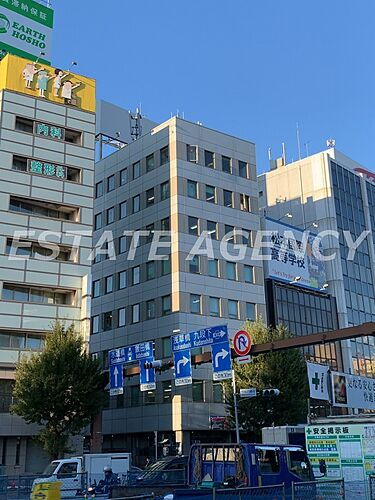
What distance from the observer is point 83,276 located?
136ft

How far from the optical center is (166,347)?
162ft

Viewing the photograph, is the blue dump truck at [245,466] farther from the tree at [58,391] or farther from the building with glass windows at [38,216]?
the building with glass windows at [38,216]

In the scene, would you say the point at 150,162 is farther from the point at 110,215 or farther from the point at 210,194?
the point at 110,215

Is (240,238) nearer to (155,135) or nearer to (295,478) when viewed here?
(155,135)

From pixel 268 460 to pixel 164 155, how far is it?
39.8 m

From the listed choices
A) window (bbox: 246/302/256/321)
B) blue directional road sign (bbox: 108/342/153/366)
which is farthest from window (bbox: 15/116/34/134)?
window (bbox: 246/302/256/321)

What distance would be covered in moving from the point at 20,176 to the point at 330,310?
38.6 m

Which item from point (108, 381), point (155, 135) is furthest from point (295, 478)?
point (155, 135)

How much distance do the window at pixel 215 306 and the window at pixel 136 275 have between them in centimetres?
717

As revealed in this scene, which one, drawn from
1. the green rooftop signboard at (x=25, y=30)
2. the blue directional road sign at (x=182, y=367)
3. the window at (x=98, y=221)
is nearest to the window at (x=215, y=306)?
the window at (x=98, y=221)

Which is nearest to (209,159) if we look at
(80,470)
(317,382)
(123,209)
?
(123,209)

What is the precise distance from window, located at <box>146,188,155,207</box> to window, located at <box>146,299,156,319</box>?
8.74 meters

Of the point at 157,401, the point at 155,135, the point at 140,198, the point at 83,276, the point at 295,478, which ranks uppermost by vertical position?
the point at 155,135

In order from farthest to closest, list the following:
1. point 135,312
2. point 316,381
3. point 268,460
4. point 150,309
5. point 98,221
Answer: point 98,221 < point 135,312 < point 150,309 < point 316,381 < point 268,460
